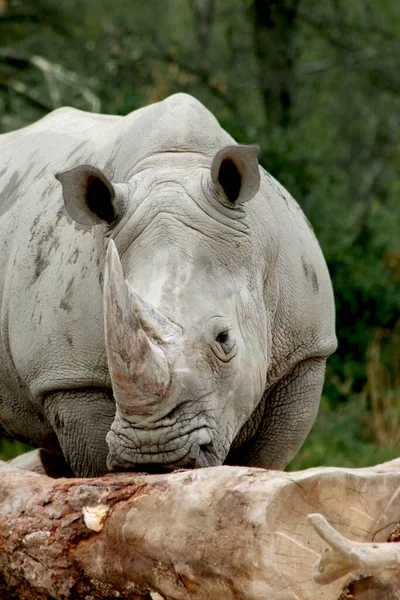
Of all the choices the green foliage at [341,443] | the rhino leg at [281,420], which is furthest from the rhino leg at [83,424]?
the green foliage at [341,443]

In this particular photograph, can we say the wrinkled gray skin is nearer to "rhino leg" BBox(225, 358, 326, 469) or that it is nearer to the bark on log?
"rhino leg" BBox(225, 358, 326, 469)

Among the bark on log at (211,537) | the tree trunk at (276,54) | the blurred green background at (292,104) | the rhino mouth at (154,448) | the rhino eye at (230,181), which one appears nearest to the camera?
the bark on log at (211,537)

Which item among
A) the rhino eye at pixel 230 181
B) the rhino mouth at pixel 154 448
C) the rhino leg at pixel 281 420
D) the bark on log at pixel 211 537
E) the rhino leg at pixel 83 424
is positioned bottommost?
the rhino leg at pixel 281 420

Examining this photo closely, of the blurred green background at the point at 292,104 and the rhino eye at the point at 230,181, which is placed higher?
the rhino eye at the point at 230,181

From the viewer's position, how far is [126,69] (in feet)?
44.6

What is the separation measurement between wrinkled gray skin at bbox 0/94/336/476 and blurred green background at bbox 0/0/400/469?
12.2 feet

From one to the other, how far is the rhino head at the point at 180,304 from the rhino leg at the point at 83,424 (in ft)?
2.22

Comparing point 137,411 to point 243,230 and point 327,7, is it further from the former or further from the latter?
point 327,7

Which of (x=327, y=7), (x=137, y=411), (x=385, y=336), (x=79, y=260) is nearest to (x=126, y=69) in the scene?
(x=385, y=336)

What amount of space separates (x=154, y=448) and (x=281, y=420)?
1.39m

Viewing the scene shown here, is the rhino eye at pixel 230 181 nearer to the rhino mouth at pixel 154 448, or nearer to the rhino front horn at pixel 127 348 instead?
the rhino front horn at pixel 127 348

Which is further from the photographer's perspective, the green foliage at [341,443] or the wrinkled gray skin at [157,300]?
the green foliage at [341,443]

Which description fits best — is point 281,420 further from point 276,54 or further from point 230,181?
point 276,54

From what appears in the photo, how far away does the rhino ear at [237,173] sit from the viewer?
4.89 metres
